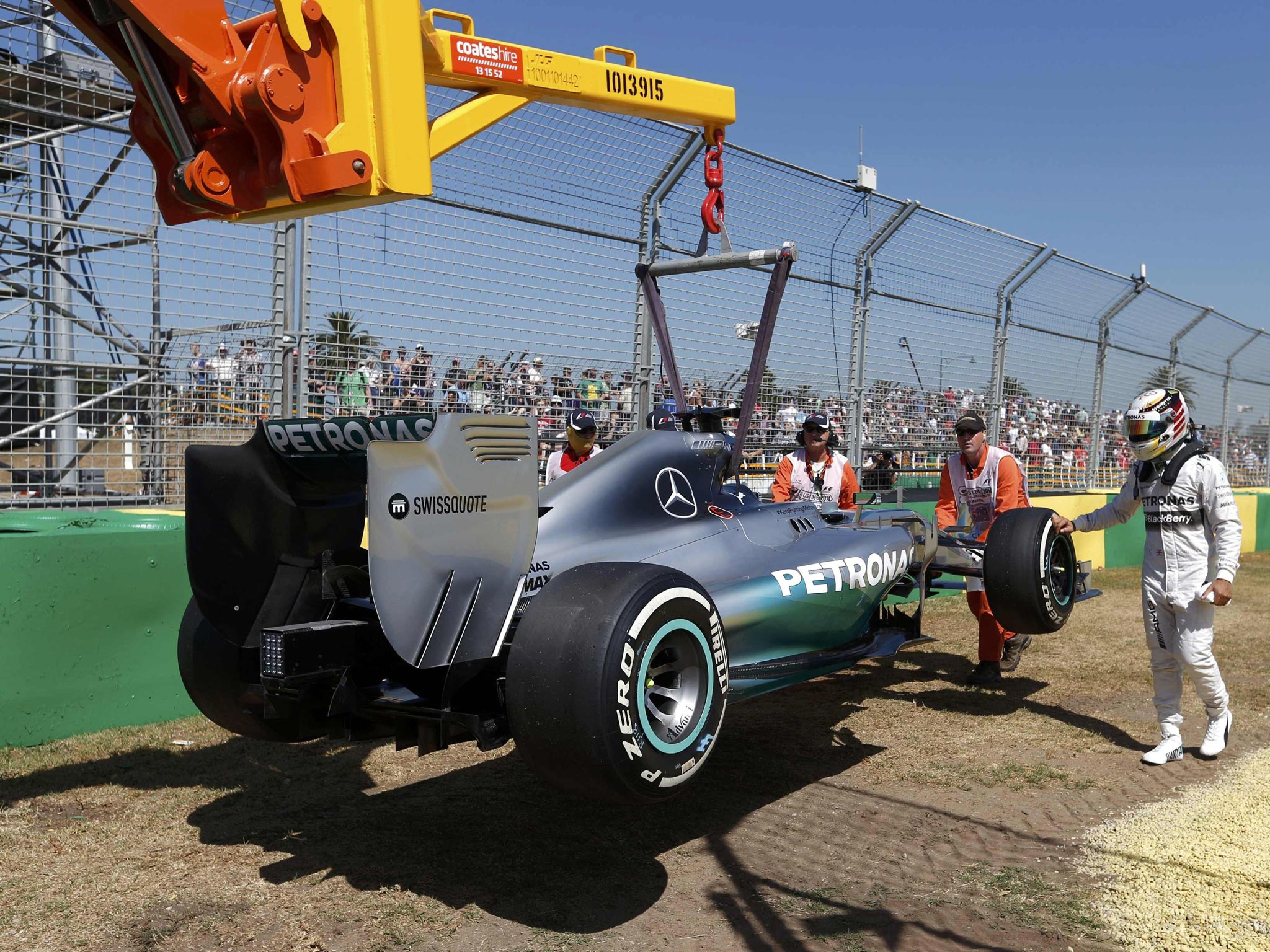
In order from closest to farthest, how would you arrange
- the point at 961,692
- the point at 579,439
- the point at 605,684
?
1. the point at 605,684
2. the point at 961,692
3. the point at 579,439

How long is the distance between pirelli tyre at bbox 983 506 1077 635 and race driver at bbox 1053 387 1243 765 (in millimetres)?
507

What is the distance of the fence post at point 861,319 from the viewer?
1048 cm

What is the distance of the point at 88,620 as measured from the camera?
5.86 metres

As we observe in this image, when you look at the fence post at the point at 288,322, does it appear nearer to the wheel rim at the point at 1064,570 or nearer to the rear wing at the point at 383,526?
the rear wing at the point at 383,526

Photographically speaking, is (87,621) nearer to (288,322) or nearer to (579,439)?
(288,322)

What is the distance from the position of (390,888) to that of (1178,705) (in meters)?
4.36

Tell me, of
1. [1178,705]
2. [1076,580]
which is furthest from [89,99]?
[1178,705]

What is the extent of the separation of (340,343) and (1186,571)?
5.14m

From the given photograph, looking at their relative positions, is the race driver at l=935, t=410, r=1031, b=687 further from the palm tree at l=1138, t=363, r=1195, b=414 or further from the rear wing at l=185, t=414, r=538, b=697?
the palm tree at l=1138, t=363, r=1195, b=414

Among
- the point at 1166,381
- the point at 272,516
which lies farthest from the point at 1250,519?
the point at 272,516

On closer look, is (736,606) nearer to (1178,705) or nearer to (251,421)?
(1178,705)

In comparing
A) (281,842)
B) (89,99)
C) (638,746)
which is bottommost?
(281,842)

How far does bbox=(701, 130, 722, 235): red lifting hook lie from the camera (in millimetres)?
5719

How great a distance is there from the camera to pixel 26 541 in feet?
18.6
